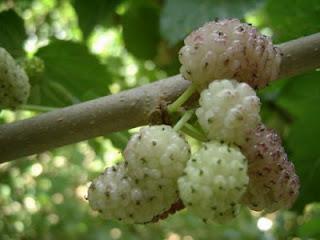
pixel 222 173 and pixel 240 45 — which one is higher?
pixel 240 45

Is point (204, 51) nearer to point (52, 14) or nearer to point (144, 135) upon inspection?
point (144, 135)

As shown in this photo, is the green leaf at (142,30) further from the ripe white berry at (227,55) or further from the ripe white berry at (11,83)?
the ripe white berry at (227,55)

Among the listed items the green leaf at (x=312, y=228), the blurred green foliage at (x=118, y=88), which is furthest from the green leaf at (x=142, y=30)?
the green leaf at (x=312, y=228)

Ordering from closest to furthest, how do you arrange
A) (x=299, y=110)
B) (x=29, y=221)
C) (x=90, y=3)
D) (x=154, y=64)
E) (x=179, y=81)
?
(x=179, y=81) → (x=299, y=110) → (x=90, y=3) → (x=154, y=64) → (x=29, y=221)

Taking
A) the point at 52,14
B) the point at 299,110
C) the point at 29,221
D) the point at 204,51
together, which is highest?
the point at 52,14

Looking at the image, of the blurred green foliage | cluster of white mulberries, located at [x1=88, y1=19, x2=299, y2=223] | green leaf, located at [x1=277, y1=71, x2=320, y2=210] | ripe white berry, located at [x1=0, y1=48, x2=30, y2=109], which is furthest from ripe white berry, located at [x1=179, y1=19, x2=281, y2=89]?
green leaf, located at [x1=277, y1=71, x2=320, y2=210]

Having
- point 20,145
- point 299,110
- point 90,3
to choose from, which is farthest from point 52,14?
point 20,145

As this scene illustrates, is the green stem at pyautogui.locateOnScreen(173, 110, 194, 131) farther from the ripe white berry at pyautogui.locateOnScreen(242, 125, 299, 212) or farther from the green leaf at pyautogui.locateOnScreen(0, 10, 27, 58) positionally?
the green leaf at pyautogui.locateOnScreen(0, 10, 27, 58)
